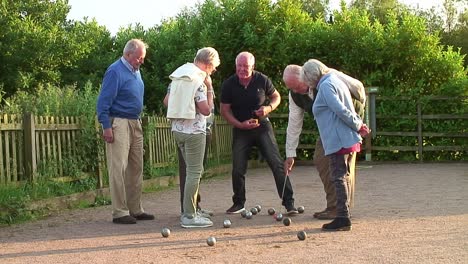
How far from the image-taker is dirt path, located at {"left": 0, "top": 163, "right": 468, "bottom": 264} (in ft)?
18.3

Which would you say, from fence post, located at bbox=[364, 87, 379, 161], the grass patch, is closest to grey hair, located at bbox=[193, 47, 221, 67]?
the grass patch

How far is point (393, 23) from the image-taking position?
58.0ft

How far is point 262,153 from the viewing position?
8.21m

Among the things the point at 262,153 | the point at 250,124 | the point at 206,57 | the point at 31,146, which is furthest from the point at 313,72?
the point at 31,146

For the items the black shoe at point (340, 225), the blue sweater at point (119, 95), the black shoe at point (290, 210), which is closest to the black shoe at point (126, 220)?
the blue sweater at point (119, 95)

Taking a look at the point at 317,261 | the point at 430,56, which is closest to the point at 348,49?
the point at 430,56

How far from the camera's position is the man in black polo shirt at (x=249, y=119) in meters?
8.05

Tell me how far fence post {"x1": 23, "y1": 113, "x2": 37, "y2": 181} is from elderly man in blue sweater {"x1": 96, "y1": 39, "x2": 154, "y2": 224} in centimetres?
196

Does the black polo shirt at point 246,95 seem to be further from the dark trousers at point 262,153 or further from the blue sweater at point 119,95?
the blue sweater at point 119,95

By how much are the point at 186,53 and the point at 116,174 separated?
10.7m

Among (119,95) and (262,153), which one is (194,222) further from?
(119,95)

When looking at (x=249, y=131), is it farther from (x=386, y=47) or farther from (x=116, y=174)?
(x=386, y=47)

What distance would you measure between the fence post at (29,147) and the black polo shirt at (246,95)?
2.93 m

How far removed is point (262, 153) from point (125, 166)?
166 centimetres
